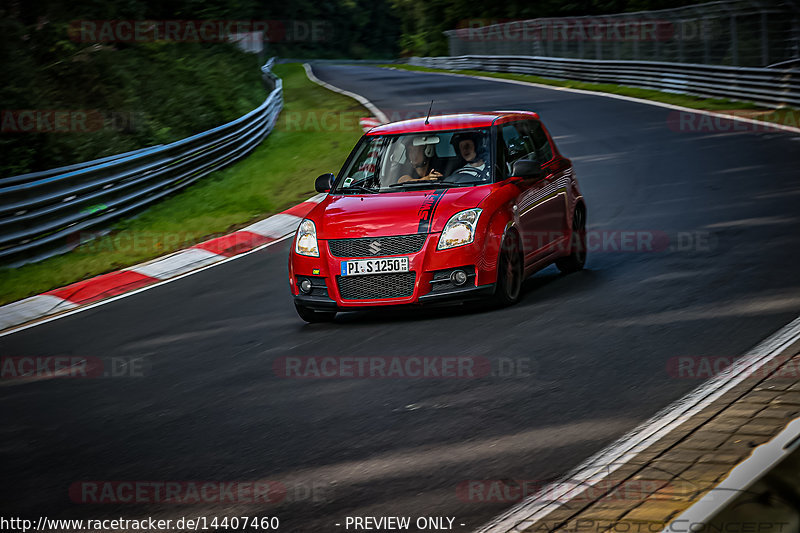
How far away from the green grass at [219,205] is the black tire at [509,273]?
639 centimetres

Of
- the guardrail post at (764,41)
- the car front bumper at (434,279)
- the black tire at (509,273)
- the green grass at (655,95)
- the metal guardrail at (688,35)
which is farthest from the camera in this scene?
the guardrail post at (764,41)

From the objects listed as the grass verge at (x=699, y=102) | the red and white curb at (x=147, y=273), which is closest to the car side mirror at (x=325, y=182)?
the red and white curb at (x=147, y=273)

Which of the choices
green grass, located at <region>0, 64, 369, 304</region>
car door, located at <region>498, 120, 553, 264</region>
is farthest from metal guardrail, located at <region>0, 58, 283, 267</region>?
car door, located at <region>498, 120, 553, 264</region>

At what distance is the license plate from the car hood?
21 cm

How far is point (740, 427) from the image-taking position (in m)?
5.04

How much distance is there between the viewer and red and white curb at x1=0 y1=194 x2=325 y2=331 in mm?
11227

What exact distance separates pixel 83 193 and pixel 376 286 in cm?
833

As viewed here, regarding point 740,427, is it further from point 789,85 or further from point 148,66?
point 148,66

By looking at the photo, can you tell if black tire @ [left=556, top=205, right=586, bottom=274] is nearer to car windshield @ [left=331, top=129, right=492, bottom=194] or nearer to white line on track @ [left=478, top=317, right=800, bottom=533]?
car windshield @ [left=331, top=129, right=492, bottom=194]

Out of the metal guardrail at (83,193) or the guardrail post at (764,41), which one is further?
the guardrail post at (764,41)

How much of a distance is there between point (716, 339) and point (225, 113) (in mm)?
21374

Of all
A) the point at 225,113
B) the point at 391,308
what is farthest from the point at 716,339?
the point at 225,113

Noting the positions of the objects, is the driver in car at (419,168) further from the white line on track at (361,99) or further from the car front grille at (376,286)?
the white line on track at (361,99)

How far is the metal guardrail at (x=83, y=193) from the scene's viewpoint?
13.6 metres
